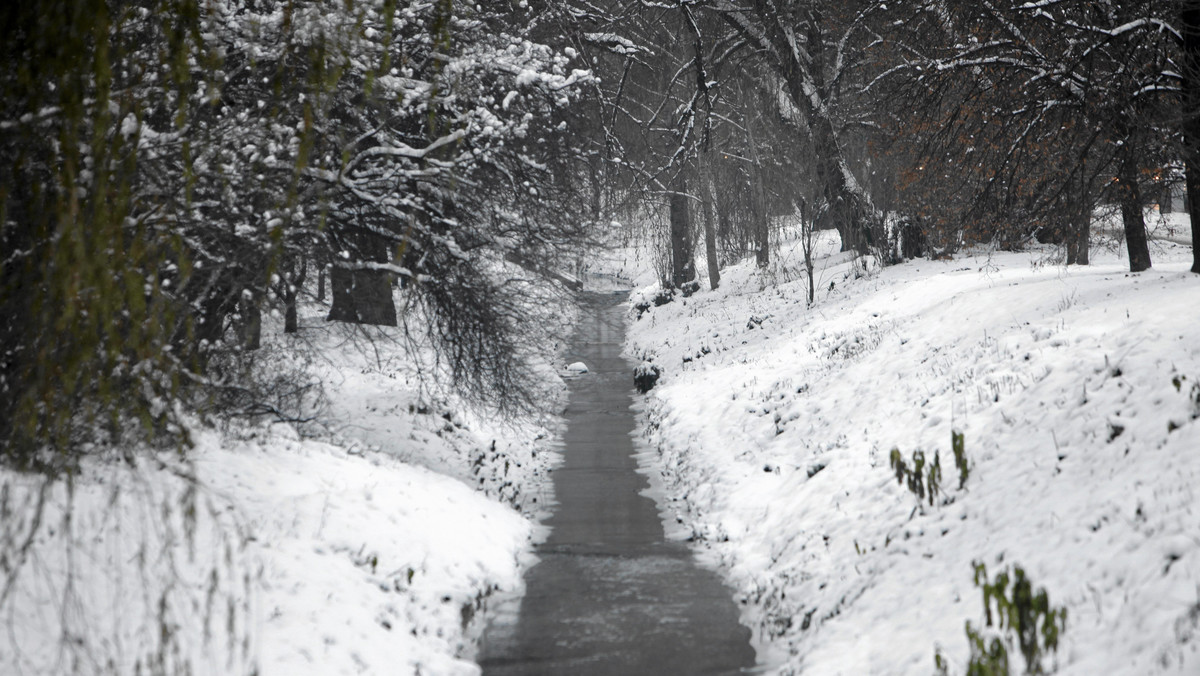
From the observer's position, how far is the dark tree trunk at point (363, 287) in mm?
9808

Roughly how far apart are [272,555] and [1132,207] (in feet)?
39.3

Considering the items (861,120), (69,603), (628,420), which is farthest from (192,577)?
(861,120)

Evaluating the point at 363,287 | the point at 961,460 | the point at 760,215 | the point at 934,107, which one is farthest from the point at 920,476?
the point at 760,215

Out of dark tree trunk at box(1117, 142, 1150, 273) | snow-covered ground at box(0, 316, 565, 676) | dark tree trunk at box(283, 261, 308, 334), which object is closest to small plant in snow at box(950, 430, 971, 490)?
snow-covered ground at box(0, 316, 565, 676)

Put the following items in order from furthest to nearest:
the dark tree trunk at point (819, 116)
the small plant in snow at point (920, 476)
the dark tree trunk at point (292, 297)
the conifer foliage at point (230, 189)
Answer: the dark tree trunk at point (819, 116), the dark tree trunk at point (292, 297), the small plant in snow at point (920, 476), the conifer foliage at point (230, 189)

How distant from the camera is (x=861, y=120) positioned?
2220cm

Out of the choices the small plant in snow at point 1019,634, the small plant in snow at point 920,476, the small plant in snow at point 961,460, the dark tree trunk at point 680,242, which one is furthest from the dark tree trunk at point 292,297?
the dark tree trunk at point 680,242

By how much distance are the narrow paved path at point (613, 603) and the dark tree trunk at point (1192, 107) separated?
7.31 metres

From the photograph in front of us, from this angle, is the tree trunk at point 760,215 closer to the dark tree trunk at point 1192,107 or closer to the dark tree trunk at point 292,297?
the dark tree trunk at point 1192,107

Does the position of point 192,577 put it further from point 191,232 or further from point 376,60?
point 376,60

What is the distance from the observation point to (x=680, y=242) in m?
31.7

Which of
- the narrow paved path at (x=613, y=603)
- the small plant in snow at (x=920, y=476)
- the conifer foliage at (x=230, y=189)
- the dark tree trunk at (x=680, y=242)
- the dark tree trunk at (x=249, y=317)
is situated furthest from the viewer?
the dark tree trunk at (x=680, y=242)

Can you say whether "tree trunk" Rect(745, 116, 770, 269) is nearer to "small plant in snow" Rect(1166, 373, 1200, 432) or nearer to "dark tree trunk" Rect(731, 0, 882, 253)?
"dark tree trunk" Rect(731, 0, 882, 253)

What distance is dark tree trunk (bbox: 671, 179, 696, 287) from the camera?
30344 millimetres
